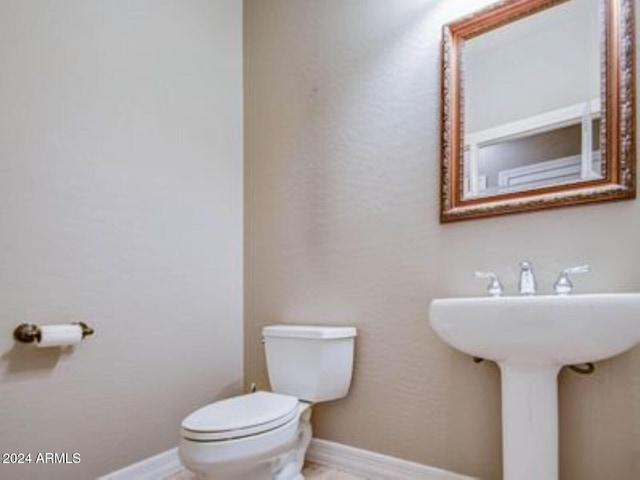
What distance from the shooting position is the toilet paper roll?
4.32 feet

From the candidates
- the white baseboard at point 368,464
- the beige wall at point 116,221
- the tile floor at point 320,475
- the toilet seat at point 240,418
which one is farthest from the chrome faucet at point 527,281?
the beige wall at point 116,221

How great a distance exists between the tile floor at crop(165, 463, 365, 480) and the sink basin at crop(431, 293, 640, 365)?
86 cm

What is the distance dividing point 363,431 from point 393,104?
54.5 inches

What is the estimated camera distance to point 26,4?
140cm

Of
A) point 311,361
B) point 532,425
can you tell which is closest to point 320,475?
point 311,361

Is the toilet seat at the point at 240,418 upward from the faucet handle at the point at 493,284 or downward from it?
downward

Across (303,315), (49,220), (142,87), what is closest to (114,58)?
(142,87)

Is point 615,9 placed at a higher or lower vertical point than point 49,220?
higher

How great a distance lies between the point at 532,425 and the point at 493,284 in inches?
16.7

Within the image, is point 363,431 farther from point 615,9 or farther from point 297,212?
point 615,9

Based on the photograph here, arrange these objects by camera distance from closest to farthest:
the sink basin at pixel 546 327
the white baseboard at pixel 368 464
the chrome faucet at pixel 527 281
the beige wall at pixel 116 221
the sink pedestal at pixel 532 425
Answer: the sink basin at pixel 546 327
the sink pedestal at pixel 532 425
the chrome faucet at pixel 527 281
the beige wall at pixel 116 221
the white baseboard at pixel 368 464

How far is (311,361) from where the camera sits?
161 centimetres

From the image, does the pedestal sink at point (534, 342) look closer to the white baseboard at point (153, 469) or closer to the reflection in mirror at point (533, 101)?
the reflection in mirror at point (533, 101)

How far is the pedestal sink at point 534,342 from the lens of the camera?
1.00 metres
